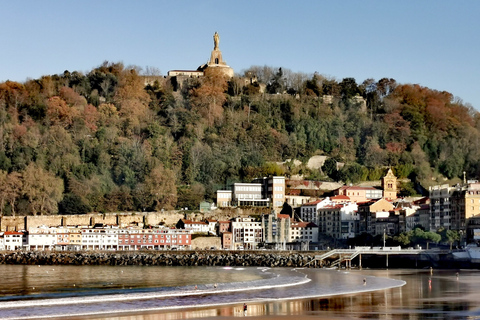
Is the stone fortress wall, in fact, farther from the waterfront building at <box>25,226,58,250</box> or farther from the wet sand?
the wet sand

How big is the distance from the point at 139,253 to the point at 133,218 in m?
8.44

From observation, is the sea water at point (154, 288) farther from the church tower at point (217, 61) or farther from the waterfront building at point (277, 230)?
the church tower at point (217, 61)

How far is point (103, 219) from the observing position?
7606 cm

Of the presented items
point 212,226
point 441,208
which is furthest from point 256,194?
point 441,208

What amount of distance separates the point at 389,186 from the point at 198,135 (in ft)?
64.1

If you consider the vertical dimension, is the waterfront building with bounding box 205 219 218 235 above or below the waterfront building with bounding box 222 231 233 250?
above

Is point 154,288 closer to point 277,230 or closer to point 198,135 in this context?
point 277,230

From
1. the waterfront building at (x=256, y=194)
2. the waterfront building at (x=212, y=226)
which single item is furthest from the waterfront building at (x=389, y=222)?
the waterfront building at (x=212, y=226)

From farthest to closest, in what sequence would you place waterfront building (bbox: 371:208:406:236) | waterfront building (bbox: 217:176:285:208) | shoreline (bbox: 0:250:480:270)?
waterfront building (bbox: 217:176:285:208) → waterfront building (bbox: 371:208:406:236) → shoreline (bbox: 0:250:480:270)

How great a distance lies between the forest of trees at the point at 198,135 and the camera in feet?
254

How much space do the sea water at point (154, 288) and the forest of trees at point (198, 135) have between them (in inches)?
920

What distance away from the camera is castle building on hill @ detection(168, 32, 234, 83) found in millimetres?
95625

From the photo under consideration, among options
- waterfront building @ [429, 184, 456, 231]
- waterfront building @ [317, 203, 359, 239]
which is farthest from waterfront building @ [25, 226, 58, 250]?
waterfront building @ [429, 184, 456, 231]

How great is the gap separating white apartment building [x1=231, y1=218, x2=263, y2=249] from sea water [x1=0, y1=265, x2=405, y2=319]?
1987 centimetres
